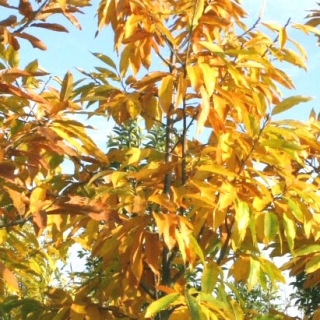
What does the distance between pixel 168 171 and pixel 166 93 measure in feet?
0.82

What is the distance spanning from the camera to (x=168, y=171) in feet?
6.47

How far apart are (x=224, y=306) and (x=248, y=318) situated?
866 mm

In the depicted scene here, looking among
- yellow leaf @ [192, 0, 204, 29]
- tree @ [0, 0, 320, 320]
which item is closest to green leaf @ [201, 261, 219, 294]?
tree @ [0, 0, 320, 320]

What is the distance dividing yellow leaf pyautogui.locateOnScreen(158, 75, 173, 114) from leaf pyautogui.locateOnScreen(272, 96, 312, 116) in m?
0.33

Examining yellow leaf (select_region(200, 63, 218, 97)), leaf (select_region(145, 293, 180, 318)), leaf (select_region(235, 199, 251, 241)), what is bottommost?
leaf (select_region(145, 293, 180, 318))

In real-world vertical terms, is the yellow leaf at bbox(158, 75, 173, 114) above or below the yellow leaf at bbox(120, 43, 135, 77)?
below

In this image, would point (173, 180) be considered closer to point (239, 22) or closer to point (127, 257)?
point (127, 257)

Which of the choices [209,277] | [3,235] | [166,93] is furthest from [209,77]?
[3,235]

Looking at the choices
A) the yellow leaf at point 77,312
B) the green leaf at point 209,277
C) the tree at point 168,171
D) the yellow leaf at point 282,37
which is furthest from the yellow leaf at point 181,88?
the yellow leaf at point 77,312

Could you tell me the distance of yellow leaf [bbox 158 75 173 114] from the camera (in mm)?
1950

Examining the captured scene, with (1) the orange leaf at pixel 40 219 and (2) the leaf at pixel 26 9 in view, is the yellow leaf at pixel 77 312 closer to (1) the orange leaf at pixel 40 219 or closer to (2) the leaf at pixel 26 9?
(1) the orange leaf at pixel 40 219

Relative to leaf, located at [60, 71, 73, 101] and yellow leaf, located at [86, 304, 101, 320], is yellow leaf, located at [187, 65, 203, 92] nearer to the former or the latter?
leaf, located at [60, 71, 73, 101]

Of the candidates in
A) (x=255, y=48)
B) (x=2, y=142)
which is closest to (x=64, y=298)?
(x=2, y=142)

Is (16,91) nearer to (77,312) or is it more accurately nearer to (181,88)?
(181,88)
